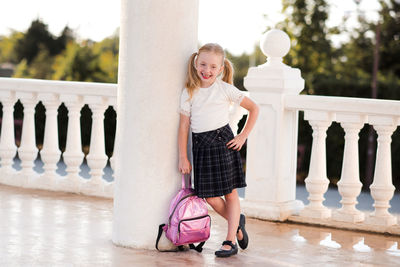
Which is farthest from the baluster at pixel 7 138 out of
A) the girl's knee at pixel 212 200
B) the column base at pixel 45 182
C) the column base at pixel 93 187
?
the girl's knee at pixel 212 200

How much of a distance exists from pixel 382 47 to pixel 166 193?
13978 millimetres

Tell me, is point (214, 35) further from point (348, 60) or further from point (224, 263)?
point (224, 263)

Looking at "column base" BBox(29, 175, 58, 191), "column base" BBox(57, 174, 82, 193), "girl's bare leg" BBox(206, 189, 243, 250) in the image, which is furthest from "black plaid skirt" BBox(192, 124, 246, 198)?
"column base" BBox(29, 175, 58, 191)

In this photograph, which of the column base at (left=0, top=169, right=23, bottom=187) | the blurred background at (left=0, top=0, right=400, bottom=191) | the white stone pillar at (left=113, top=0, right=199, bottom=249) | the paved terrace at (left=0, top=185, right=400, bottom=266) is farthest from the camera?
the blurred background at (left=0, top=0, right=400, bottom=191)

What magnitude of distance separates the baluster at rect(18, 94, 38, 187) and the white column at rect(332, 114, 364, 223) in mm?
2865

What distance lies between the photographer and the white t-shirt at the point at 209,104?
15.4ft

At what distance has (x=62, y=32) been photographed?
30.5m

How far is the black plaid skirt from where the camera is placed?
4.75m

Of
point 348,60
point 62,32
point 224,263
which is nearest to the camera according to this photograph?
point 224,263

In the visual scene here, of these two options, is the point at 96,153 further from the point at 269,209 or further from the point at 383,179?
the point at 383,179

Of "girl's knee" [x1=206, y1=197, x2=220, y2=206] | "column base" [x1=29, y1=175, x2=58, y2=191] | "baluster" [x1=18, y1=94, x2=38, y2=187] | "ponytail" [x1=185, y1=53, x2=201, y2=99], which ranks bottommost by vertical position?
"column base" [x1=29, y1=175, x2=58, y2=191]

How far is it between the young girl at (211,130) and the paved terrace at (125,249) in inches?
12.4

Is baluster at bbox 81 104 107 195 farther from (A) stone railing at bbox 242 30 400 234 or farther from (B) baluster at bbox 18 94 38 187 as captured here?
(A) stone railing at bbox 242 30 400 234

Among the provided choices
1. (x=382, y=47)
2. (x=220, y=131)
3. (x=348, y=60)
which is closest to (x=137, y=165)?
(x=220, y=131)
